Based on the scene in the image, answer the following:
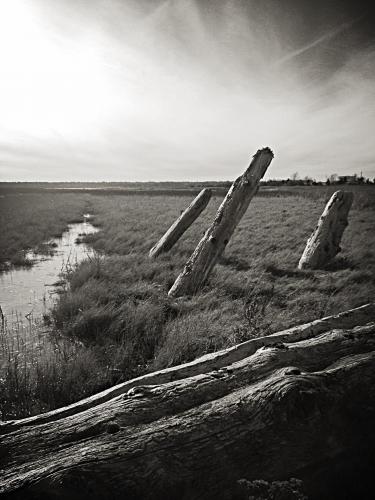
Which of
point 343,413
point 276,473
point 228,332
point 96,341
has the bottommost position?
point 96,341

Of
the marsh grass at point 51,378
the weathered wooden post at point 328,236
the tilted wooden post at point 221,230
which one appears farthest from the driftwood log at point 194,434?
the weathered wooden post at point 328,236

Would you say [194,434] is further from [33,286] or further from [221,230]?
[33,286]

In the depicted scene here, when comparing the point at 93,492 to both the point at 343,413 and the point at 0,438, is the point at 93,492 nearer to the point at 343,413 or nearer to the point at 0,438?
the point at 0,438

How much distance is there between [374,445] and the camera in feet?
4.92

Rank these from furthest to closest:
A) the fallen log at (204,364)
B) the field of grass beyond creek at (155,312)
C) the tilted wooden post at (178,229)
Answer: the tilted wooden post at (178,229)
the field of grass beyond creek at (155,312)
the fallen log at (204,364)

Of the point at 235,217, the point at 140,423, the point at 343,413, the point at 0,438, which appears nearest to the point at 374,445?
the point at 343,413

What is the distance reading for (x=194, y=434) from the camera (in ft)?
4.54

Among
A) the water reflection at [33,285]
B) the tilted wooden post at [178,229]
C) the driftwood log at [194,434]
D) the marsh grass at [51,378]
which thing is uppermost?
the tilted wooden post at [178,229]

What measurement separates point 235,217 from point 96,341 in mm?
3569

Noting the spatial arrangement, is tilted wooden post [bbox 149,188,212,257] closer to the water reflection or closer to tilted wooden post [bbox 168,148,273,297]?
the water reflection

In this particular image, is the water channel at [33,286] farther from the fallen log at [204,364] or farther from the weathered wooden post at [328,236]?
the weathered wooden post at [328,236]

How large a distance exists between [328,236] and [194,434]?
270 inches

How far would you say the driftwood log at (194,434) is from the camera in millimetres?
1255

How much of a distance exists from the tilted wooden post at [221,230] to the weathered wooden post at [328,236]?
2.14 meters
